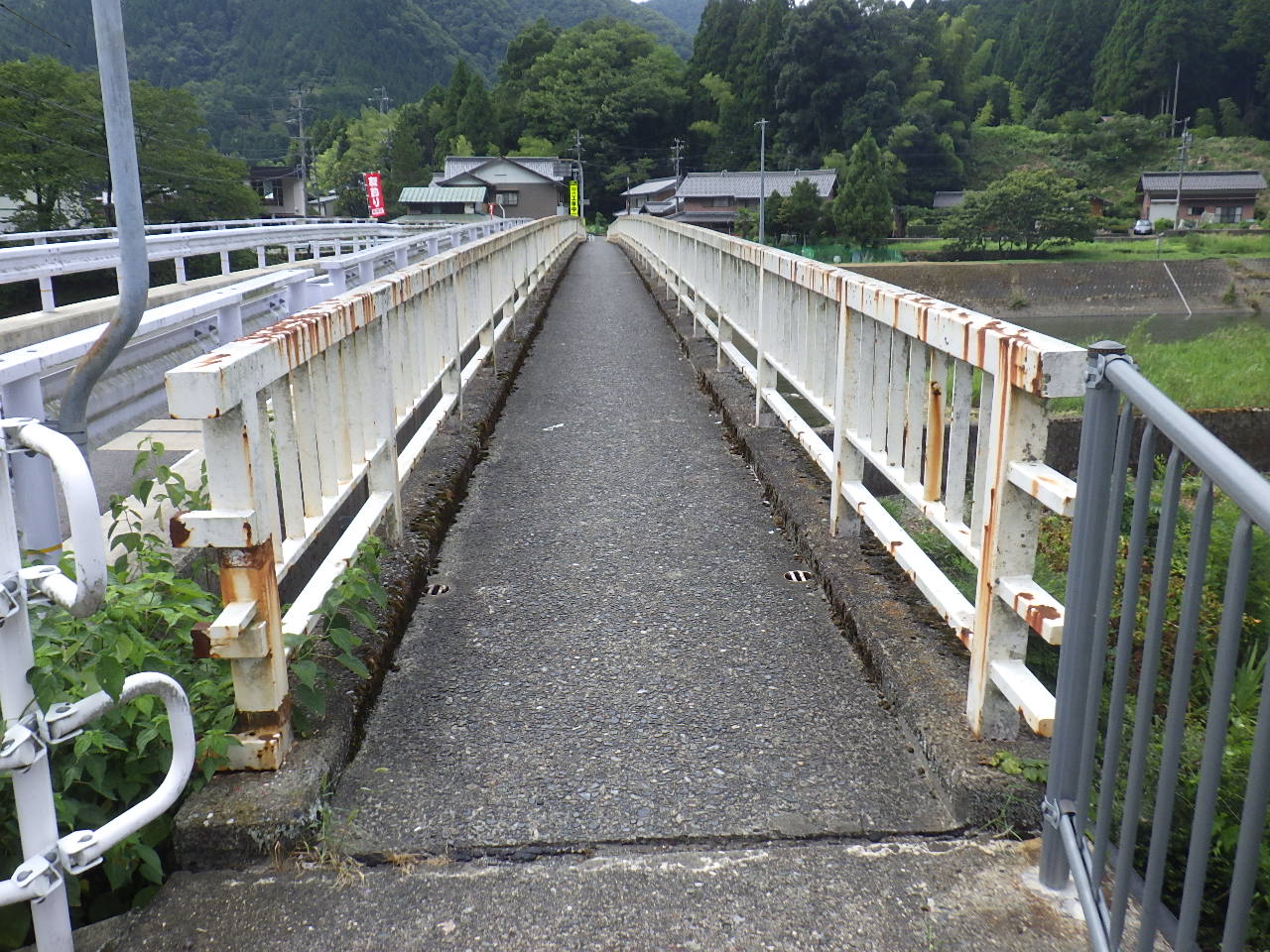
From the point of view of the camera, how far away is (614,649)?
3559 millimetres

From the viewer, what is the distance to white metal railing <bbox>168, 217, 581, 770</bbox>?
2.41 metres

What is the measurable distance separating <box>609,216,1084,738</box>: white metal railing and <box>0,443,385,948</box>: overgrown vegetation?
161cm

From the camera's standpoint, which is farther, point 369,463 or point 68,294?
point 68,294

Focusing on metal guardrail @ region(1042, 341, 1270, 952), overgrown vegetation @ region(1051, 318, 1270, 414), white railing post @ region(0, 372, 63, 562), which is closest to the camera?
metal guardrail @ region(1042, 341, 1270, 952)

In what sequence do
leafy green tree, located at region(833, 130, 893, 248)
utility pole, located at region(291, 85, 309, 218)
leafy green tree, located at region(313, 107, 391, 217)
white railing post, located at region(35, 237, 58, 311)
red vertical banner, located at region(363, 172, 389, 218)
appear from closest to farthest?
white railing post, located at region(35, 237, 58, 311) < red vertical banner, located at region(363, 172, 389, 218) < leafy green tree, located at region(833, 130, 893, 248) < utility pole, located at region(291, 85, 309, 218) < leafy green tree, located at region(313, 107, 391, 217)

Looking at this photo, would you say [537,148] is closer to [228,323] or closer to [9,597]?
[228,323]

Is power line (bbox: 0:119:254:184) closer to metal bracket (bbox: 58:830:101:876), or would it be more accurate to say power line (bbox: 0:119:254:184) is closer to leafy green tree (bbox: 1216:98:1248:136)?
metal bracket (bbox: 58:830:101:876)

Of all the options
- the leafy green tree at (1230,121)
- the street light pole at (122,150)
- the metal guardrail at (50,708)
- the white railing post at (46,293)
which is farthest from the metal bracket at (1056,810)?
the leafy green tree at (1230,121)

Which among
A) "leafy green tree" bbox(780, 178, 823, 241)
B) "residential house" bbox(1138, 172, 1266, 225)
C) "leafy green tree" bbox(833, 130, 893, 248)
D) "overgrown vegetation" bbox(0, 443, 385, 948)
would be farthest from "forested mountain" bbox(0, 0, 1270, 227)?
"overgrown vegetation" bbox(0, 443, 385, 948)

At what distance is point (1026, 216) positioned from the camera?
60938 millimetres

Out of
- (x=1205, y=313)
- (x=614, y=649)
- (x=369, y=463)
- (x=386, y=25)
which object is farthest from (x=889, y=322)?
(x=386, y=25)

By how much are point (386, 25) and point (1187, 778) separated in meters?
173

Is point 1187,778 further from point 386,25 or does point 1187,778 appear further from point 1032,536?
point 386,25

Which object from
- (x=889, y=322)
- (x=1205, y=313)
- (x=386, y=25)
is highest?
(x=386, y=25)
